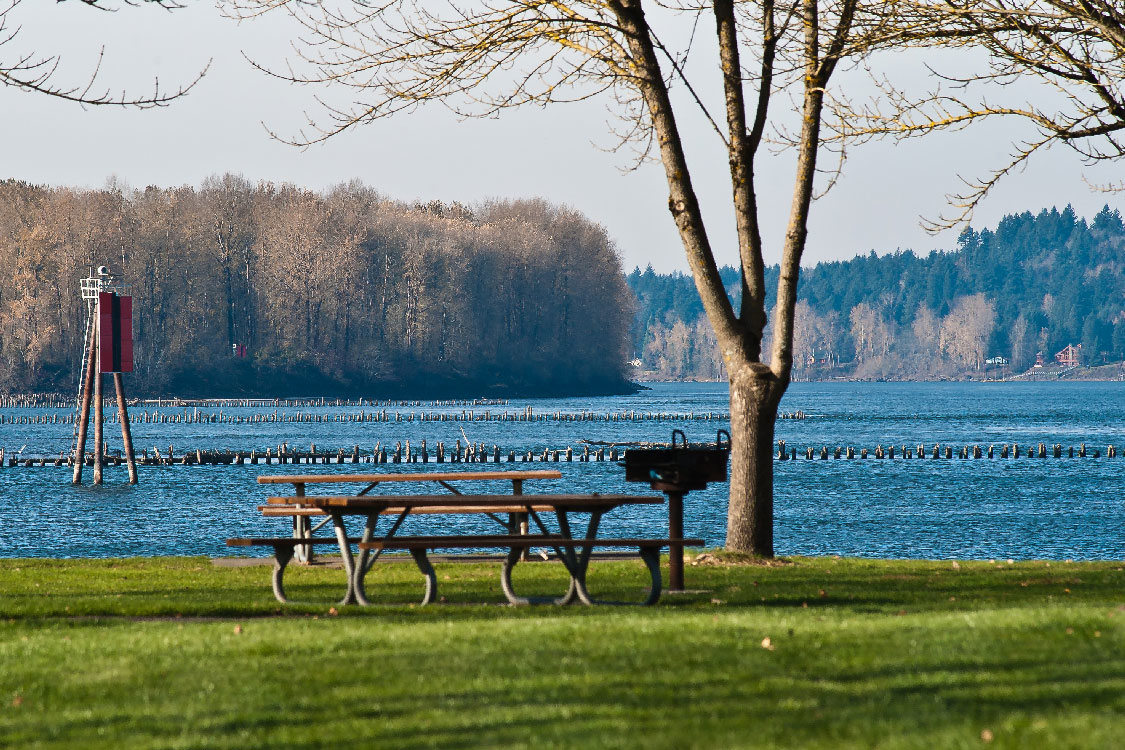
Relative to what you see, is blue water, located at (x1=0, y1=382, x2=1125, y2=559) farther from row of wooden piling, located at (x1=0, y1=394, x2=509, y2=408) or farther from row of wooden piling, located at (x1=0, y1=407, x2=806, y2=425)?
row of wooden piling, located at (x1=0, y1=394, x2=509, y2=408)

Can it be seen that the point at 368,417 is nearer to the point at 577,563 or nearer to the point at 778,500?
the point at 778,500

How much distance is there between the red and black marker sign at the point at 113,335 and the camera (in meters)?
48.9

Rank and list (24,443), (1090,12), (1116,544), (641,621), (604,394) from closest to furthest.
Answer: (641,621)
(1090,12)
(1116,544)
(24,443)
(604,394)

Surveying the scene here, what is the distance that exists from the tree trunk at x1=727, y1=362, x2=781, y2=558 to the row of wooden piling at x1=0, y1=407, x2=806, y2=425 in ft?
299

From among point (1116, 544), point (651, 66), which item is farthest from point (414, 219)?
point (651, 66)

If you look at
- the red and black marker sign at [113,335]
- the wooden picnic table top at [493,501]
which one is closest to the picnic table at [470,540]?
the wooden picnic table top at [493,501]

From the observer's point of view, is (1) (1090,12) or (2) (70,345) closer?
(1) (1090,12)

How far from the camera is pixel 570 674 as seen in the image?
686 cm

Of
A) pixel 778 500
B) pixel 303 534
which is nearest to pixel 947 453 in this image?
pixel 778 500

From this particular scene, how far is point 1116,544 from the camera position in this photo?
3631cm

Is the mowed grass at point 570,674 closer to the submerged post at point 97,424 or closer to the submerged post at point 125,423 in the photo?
the submerged post at point 125,423

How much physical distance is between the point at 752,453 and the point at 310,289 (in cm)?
11095

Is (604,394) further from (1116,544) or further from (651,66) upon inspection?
(651,66)

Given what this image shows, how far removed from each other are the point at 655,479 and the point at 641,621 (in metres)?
2.23
